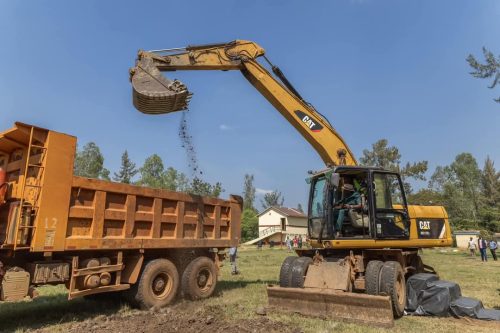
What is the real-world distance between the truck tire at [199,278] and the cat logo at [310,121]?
4044mm

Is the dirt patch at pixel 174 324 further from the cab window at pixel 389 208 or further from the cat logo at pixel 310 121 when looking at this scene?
the cat logo at pixel 310 121

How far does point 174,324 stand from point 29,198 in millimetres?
3118

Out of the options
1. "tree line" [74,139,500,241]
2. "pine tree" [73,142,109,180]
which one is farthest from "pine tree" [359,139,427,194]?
"pine tree" [73,142,109,180]

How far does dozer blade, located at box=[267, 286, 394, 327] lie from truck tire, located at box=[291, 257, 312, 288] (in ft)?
1.30

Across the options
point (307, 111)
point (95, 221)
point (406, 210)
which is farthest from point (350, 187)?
point (95, 221)

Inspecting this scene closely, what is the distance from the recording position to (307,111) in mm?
9953

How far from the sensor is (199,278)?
31.5ft

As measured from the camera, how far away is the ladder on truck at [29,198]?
6.27 metres

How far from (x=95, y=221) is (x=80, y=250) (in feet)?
1.82

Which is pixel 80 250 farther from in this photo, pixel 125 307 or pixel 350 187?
pixel 350 187

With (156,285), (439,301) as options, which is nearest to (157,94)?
(156,285)

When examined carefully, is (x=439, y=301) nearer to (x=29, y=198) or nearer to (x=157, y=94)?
(x=157, y=94)

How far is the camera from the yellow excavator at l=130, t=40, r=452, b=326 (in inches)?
294

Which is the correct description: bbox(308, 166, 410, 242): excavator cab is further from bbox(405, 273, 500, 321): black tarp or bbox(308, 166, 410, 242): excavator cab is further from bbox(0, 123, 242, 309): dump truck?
bbox(0, 123, 242, 309): dump truck
